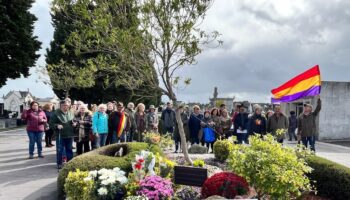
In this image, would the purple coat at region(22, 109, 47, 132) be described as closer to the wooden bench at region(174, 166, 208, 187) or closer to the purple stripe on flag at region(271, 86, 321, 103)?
the wooden bench at region(174, 166, 208, 187)

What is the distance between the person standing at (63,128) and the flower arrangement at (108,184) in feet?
16.6

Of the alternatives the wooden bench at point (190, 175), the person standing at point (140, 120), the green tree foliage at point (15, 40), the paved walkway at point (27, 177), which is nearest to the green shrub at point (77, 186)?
the wooden bench at point (190, 175)

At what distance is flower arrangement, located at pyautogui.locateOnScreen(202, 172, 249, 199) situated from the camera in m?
6.49

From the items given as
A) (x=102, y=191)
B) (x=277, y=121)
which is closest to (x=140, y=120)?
(x=277, y=121)

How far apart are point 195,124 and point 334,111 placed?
46.4 ft

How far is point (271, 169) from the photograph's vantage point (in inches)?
243

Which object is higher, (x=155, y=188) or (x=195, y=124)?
(x=195, y=124)

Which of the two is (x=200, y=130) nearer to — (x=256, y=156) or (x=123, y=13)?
(x=123, y=13)

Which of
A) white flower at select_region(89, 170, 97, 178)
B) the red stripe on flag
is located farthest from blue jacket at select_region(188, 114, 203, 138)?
white flower at select_region(89, 170, 97, 178)

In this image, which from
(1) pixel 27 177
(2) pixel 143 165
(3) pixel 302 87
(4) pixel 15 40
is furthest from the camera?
(4) pixel 15 40

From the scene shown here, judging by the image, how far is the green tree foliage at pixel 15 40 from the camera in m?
30.9

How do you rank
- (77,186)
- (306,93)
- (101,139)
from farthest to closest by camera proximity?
1. (306,93)
2. (101,139)
3. (77,186)

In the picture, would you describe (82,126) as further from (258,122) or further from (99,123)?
(258,122)

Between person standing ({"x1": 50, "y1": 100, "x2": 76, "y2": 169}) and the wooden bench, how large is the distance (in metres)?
5.23
